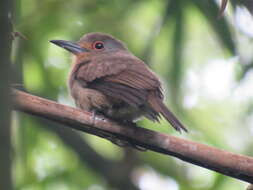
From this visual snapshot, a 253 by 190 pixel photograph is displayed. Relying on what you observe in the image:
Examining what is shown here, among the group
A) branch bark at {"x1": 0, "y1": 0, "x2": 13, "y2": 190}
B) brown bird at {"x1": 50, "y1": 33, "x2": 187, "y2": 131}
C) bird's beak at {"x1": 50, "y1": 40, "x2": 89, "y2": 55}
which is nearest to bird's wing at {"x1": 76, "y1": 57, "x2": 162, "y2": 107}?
brown bird at {"x1": 50, "y1": 33, "x2": 187, "y2": 131}

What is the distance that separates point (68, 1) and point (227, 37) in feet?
4.68

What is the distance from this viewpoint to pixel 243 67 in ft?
12.4

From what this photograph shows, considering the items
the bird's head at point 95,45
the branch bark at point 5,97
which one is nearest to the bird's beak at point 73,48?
the bird's head at point 95,45

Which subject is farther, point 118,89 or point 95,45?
point 95,45

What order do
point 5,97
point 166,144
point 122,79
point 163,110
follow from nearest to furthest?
point 5,97 < point 166,144 < point 163,110 < point 122,79

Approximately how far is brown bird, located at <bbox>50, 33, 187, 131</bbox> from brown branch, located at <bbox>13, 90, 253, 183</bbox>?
18.1 inches

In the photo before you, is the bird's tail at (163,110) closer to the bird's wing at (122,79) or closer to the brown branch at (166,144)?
the bird's wing at (122,79)

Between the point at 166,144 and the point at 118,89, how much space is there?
976 millimetres

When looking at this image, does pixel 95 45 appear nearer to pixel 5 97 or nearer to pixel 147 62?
pixel 147 62

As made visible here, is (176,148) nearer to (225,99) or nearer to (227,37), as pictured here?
(227,37)

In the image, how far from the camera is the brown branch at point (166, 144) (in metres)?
1.92

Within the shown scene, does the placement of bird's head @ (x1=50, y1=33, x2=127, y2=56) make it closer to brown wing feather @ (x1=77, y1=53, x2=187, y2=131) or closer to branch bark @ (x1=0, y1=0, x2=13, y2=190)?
brown wing feather @ (x1=77, y1=53, x2=187, y2=131)

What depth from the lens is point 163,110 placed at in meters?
2.70

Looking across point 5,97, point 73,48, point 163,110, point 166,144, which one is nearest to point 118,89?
point 163,110
